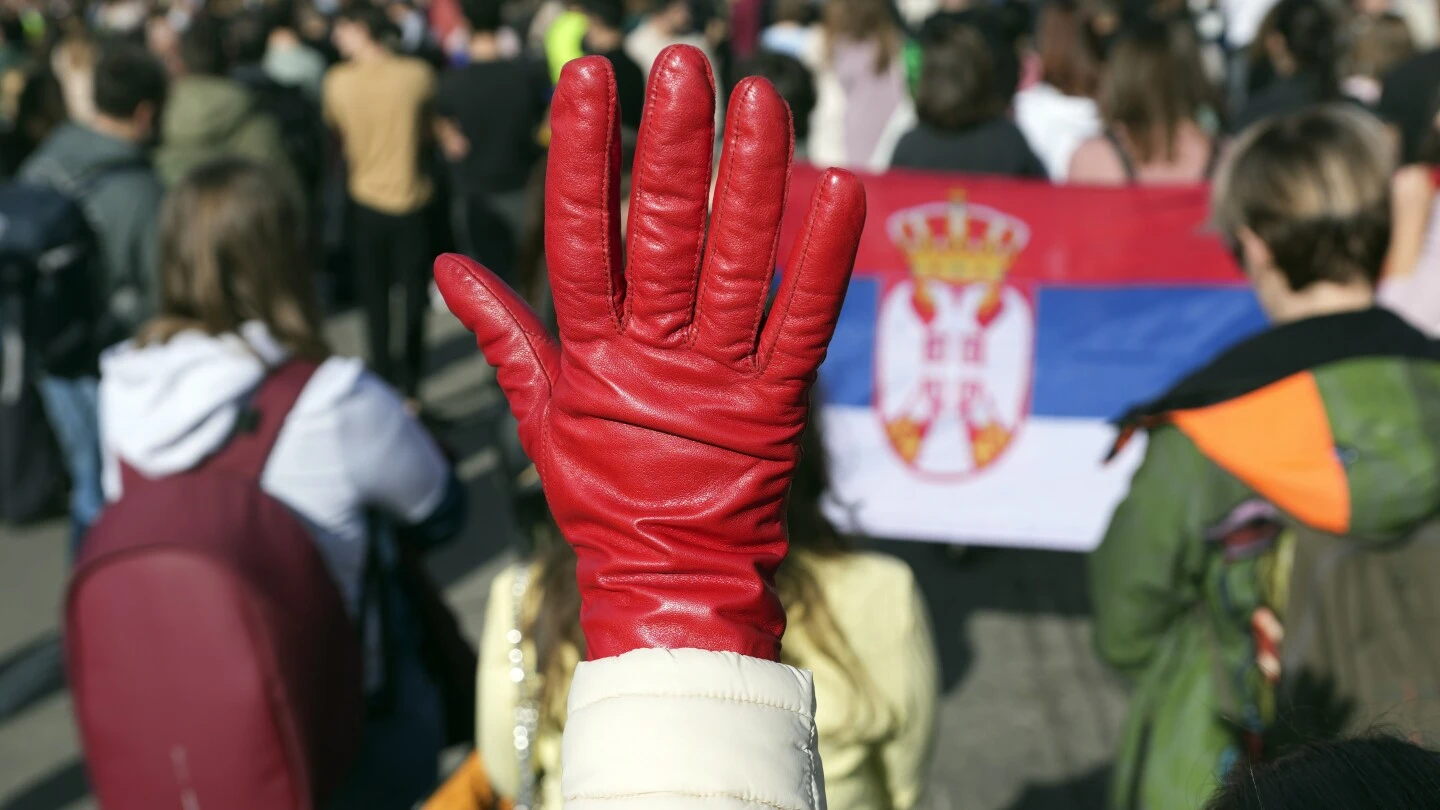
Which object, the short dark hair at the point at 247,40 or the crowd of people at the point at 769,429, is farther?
the short dark hair at the point at 247,40

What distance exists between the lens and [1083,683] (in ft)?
14.6

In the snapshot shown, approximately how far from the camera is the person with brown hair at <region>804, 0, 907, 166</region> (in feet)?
22.6

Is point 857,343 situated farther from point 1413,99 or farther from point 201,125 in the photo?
point 201,125

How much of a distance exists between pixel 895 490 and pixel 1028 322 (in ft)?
2.16

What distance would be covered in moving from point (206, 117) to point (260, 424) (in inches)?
174

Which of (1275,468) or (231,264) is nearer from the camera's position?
(1275,468)

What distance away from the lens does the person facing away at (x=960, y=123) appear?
16.0 feet

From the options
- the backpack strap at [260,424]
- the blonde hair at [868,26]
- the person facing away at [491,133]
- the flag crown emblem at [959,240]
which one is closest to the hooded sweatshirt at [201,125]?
the person facing away at [491,133]

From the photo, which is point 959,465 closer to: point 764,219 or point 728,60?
point 764,219

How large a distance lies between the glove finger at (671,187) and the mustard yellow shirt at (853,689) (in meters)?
0.83

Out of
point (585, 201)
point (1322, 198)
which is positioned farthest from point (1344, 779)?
point (1322, 198)

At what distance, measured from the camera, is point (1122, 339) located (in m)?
4.32

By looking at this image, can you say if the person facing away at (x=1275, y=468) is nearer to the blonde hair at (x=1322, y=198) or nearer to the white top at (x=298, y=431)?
the blonde hair at (x=1322, y=198)

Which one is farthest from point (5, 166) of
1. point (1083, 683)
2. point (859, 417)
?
point (1083, 683)
